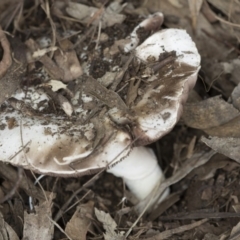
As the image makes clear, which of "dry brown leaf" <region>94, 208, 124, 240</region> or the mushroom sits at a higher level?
the mushroom

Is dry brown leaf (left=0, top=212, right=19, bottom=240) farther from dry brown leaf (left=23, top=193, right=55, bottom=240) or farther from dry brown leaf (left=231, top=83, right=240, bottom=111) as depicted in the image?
dry brown leaf (left=231, top=83, right=240, bottom=111)

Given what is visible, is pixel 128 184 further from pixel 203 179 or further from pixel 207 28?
pixel 207 28

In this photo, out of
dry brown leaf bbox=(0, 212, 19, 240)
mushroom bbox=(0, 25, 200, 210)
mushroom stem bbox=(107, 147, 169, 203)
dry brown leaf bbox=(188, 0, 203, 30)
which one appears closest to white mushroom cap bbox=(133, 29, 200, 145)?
mushroom bbox=(0, 25, 200, 210)

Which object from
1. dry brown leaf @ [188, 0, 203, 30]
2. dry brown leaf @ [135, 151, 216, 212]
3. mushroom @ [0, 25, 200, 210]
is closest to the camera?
mushroom @ [0, 25, 200, 210]

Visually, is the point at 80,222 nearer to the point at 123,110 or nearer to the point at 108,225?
the point at 108,225

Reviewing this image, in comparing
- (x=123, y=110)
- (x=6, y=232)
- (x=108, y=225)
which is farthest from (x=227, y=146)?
(x=6, y=232)

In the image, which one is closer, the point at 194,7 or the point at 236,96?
the point at 236,96
